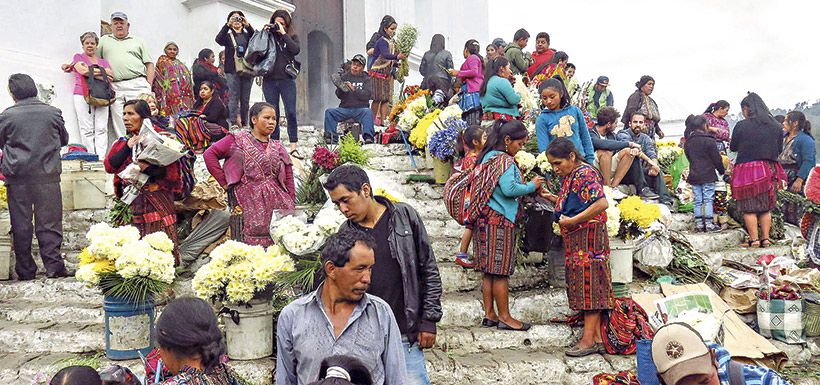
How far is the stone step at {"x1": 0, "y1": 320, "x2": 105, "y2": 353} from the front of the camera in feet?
16.7

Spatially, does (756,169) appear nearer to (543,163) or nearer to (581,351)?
(543,163)

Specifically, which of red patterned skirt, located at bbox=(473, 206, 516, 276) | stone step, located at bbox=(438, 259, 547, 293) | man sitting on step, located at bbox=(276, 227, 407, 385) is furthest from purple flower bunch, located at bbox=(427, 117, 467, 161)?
man sitting on step, located at bbox=(276, 227, 407, 385)

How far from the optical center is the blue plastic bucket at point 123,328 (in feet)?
15.2

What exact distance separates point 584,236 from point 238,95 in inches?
250

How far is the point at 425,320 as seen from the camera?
3369 mm

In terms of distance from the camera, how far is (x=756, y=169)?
7895 millimetres

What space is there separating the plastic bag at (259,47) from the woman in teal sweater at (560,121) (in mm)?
3837

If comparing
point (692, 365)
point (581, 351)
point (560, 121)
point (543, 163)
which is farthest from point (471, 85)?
point (692, 365)

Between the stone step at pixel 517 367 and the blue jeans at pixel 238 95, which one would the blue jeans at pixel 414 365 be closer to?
the stone step at pixel 517 367

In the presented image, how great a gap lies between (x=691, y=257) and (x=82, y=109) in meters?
8.16

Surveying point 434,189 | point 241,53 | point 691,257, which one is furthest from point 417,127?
point 691,257

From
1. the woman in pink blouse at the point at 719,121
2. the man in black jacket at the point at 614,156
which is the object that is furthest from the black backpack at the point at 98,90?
the woman in pink blouse at the point at 719,121

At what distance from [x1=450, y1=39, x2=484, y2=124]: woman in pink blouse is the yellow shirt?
4.70 meters

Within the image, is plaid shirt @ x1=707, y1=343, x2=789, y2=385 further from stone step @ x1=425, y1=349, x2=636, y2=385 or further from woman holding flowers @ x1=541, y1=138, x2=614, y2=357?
stone step @ x1=425, y1=349, x2=636, y2=385
